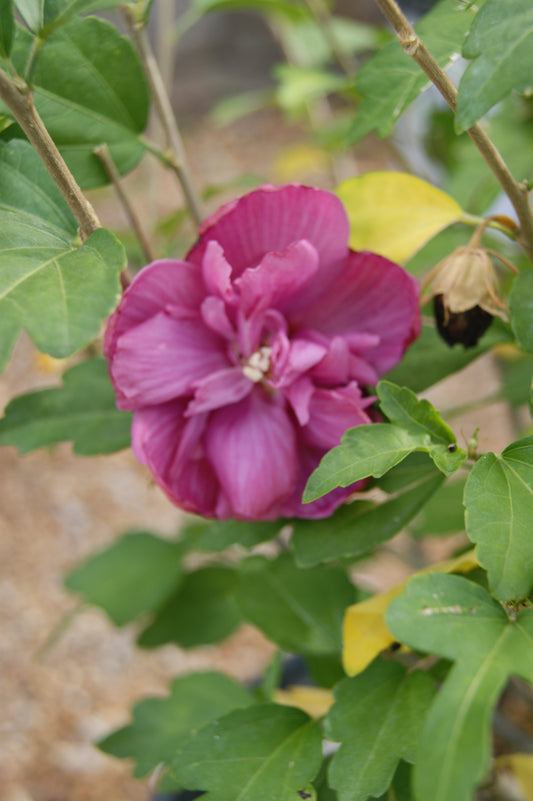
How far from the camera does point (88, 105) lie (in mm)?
365

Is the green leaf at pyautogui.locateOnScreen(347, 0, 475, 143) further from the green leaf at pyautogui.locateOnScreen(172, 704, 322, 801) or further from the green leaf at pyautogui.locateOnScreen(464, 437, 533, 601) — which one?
the green leaf at pyautogui.locateOnScreen(172, 704, 322, 801)

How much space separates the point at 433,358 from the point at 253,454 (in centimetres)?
11

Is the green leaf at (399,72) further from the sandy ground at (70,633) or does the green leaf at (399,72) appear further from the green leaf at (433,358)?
the sandy ground at (70,633)

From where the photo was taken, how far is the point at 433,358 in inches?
15.3

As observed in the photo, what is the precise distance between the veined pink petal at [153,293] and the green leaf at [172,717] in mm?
309

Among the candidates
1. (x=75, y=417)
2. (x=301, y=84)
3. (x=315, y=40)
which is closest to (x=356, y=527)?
(x=75, y=417)

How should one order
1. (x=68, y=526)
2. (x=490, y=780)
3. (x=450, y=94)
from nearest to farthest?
(x=450, y=94), (x=490, y=780), (x=68, y=526)

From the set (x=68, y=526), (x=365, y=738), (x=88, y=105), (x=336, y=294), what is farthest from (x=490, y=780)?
(x=68, y=526)

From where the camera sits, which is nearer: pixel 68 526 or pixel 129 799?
pixel 129 799

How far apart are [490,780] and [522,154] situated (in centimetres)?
45

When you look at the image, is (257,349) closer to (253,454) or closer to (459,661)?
(253,454)

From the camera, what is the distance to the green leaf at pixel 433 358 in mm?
383

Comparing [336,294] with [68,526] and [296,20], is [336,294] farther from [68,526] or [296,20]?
[68,526]

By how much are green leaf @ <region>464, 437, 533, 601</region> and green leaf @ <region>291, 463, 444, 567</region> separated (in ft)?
0.24
